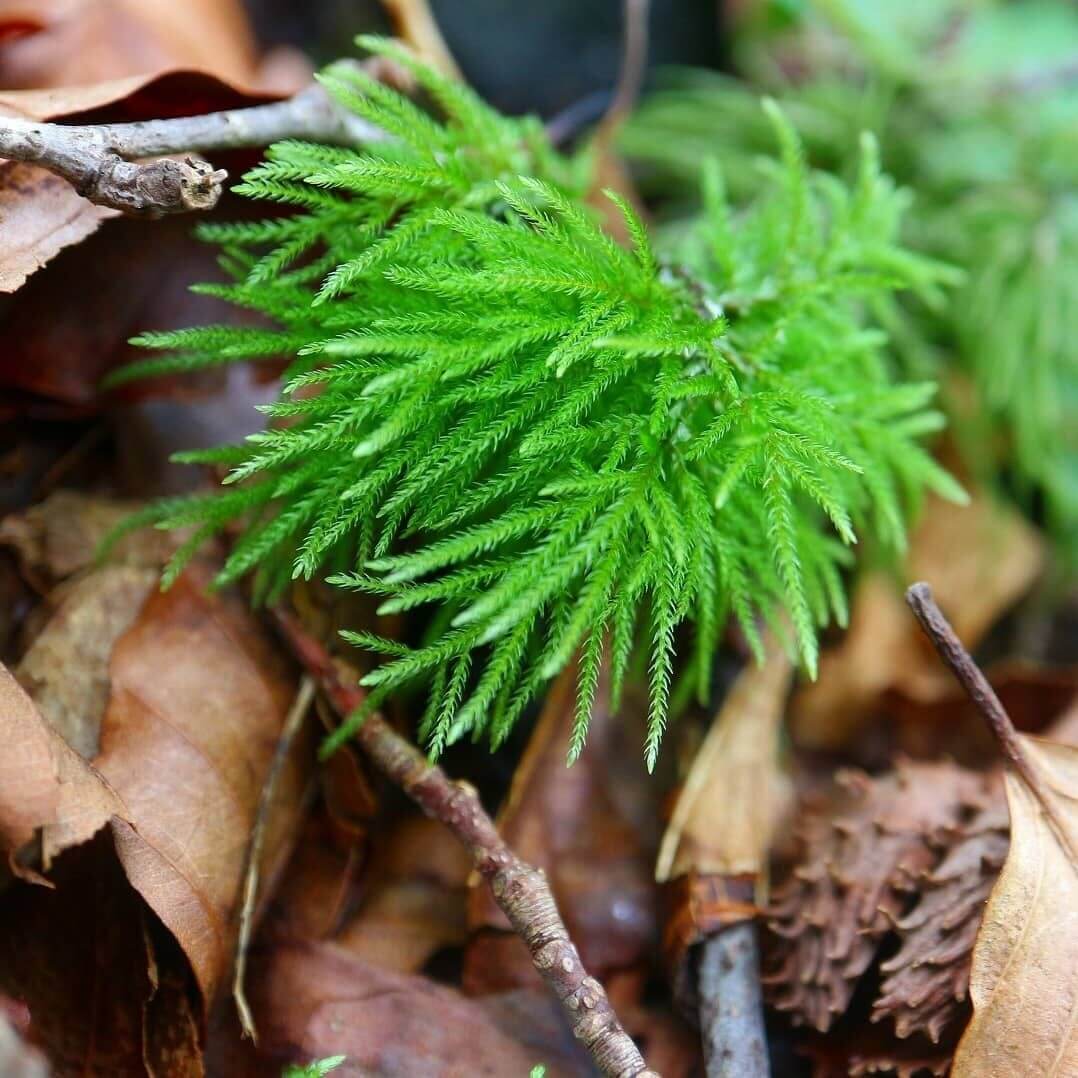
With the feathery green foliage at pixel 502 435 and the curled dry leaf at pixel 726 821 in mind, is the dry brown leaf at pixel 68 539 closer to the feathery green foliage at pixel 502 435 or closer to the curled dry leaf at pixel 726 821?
the feathery green foliage at pixel 502 435

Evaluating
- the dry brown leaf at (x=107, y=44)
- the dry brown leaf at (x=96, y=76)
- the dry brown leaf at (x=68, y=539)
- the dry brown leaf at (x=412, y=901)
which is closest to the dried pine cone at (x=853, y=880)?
the dry brown leaf at (x=412, y=901)

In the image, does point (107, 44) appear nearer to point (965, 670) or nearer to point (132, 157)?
point (132, 157)

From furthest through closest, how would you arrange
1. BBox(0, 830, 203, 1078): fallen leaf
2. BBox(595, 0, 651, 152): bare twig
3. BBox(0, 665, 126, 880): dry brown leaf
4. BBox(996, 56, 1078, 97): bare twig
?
BBox(996, 56, 1078, 97): bare twig
BBox(595, 0, 651, 152): bare twig
BBox(0, 830, 203, 1078): fallen leaf
BBox(0, 665, 126, 880): dry brown leaf

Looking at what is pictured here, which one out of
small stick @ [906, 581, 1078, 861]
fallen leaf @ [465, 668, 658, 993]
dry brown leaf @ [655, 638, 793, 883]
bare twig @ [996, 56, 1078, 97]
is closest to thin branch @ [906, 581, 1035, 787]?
small stick @ [906, 581, 1078, 861]

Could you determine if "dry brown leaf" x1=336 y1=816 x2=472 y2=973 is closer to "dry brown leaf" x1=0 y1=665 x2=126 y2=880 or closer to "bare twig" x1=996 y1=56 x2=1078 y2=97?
"dry brown leaf" x1=0 y1=665 x2=126 y2=880

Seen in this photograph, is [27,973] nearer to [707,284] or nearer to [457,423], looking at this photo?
[457,423]

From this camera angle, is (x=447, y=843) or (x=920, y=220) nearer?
(x=447, y=843)

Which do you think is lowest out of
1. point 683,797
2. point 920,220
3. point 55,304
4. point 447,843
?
point 683,797

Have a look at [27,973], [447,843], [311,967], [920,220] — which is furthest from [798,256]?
[27,973]
